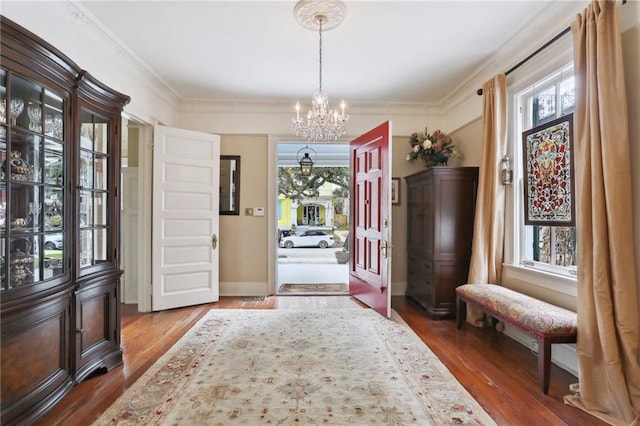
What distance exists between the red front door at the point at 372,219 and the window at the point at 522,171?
1.26 meters

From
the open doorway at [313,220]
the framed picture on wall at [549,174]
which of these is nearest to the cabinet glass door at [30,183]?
the open doorway at [313,220]

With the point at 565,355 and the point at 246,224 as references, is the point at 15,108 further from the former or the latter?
the point at 565,355

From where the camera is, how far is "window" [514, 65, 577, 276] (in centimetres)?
259

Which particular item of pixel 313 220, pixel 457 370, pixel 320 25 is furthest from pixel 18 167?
pixel 313 220

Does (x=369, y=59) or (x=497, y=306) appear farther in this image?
(x=369, y=59)

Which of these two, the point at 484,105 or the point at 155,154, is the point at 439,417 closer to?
the point at 484,105

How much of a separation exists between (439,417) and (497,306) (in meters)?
1.14

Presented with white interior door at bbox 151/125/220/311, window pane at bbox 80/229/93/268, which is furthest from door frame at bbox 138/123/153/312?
window pane at bbox 80/229/93/268

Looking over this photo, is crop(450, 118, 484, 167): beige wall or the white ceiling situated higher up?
the white ceiling

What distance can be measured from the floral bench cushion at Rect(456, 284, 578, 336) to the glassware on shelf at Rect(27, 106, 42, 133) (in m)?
3.37

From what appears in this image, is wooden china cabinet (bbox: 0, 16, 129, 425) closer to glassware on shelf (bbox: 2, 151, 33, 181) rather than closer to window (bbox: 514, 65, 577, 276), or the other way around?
glassware on shelf (bbox: 2, 151, 33, 181)

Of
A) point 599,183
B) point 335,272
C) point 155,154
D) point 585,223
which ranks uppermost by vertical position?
point 155,154

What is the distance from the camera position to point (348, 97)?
4438 millimetres

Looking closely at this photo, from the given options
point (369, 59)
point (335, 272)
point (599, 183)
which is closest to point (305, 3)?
point (369, 59)
